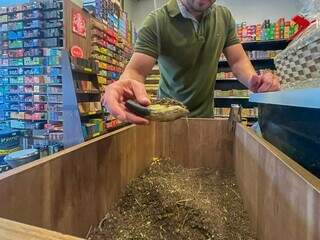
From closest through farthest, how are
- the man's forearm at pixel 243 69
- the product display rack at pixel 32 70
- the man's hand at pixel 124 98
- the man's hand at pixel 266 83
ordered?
the man's hand at pixel 124 98, the man's hand at pixel 266 83, the man's forearm at pixel 243 69, the product display rack at pixel 32 70

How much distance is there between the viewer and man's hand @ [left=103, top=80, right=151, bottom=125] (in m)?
0.71

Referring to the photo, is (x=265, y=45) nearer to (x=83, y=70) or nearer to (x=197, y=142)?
(x=83, y=70)

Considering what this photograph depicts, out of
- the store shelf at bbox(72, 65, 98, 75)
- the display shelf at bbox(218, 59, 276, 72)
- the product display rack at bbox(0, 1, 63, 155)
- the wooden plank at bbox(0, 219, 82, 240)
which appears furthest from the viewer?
the display shelf at bbox(218, 59, 276, 72)

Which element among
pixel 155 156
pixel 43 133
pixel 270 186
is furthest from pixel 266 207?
pixel 43 133

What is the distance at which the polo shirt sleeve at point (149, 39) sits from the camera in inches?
47.7

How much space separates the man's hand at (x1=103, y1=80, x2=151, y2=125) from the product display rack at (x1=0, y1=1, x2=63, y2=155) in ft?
8.73

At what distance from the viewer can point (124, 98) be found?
2.54 feet

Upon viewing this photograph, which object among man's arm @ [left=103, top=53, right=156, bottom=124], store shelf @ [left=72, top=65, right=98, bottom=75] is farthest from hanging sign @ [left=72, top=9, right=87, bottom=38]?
man's arm @ [left=103, top=53, right=156, bottom=124]

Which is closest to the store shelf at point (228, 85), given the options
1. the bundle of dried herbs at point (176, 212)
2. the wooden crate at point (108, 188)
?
the wooden crate at point (108, 188)

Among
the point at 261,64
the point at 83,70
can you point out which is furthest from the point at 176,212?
the point at 261,64

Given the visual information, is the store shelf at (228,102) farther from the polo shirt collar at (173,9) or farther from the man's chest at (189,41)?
the polo shirt collar at (173,9)

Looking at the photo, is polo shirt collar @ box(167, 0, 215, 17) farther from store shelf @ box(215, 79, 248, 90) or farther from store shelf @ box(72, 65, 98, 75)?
store shelf @ box(215, 79, 248, 90)

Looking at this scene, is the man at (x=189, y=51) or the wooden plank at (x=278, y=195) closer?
the wooden plank at (x=278, y=195)

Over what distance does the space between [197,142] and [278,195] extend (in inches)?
31.4
